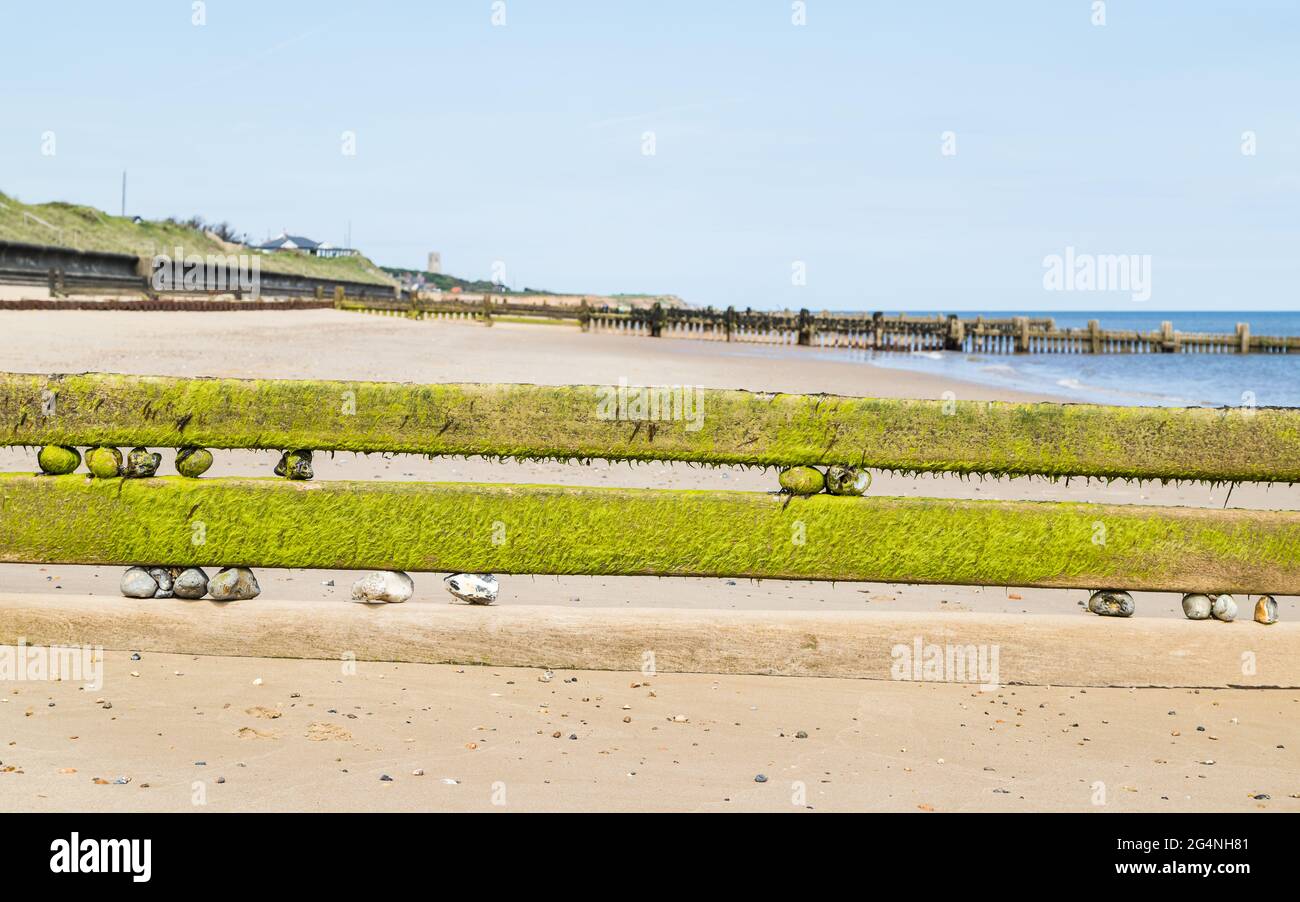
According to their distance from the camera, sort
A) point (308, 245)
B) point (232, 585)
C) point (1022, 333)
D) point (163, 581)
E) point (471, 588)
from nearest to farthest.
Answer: point (232, 585) < point (163, 581) < point (471, 588) < point (1022, 333) < point (308, 245)

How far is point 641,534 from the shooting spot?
243 inches

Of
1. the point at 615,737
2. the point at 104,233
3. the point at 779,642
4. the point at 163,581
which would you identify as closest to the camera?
the point at 615,737

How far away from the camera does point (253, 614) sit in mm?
6156

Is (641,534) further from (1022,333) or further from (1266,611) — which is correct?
(1022,333)

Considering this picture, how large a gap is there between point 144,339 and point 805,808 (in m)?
22.9

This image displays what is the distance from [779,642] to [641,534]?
3.17 feet

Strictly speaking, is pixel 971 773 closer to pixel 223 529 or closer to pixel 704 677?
pixel 704 677

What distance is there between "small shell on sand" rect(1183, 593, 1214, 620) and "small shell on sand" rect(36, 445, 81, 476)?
6442mm

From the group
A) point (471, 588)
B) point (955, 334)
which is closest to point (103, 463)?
point (471, 588)

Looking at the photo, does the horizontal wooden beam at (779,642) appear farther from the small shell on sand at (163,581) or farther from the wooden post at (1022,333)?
the wooden post at (1022,333)

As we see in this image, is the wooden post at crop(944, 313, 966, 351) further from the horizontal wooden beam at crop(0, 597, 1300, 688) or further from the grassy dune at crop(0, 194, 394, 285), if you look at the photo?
the horizontal wooden beam at crop(0, 597, 1300, 688)

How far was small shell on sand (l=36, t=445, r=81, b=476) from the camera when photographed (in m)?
6.34

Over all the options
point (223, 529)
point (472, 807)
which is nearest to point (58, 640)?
point (223, 529)

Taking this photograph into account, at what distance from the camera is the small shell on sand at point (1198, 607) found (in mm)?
6309
